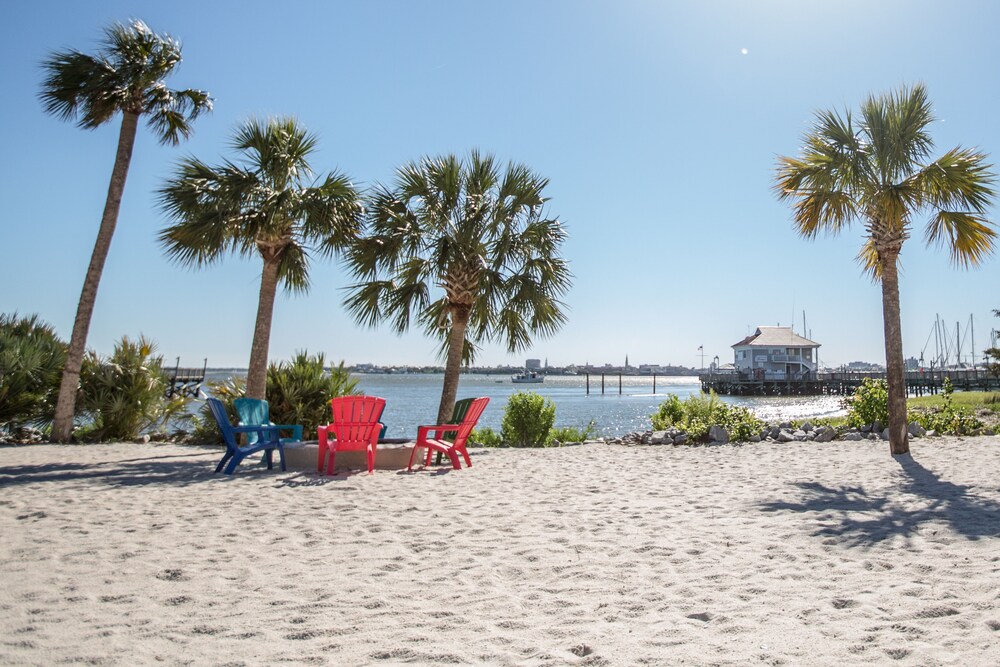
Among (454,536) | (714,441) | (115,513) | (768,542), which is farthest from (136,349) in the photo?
(768,542)

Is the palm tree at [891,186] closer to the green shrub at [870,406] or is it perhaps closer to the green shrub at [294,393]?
the green shrub at [870,406]

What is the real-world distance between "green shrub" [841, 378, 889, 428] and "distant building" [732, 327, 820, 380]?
2171 inches

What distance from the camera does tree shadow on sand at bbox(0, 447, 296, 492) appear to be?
726cm

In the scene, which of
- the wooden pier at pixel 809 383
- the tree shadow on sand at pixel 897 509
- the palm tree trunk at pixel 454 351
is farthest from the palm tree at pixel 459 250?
the wooden pier at pixel 809 383

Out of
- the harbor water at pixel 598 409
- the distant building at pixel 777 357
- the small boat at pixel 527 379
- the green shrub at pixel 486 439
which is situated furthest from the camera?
the small boat at pixel 527 379

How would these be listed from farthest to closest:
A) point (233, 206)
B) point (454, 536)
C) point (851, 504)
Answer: point (233, 206) < point (851, 504) < point (454, 536)

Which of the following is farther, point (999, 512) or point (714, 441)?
point (714, 441)

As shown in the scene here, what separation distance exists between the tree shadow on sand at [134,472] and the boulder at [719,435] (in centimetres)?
752

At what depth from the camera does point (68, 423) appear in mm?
11070

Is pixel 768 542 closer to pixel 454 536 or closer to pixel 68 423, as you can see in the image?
pixel 454 536

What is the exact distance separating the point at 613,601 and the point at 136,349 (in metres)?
11.6

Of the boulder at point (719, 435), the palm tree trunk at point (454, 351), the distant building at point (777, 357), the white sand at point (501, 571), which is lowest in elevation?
the white sand at point (501, 571)

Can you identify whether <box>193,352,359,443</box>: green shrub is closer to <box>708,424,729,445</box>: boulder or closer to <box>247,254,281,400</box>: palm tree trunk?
<box>247,254,281,400</box>: palm tree trunk

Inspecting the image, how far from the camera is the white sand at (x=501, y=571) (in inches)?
110
